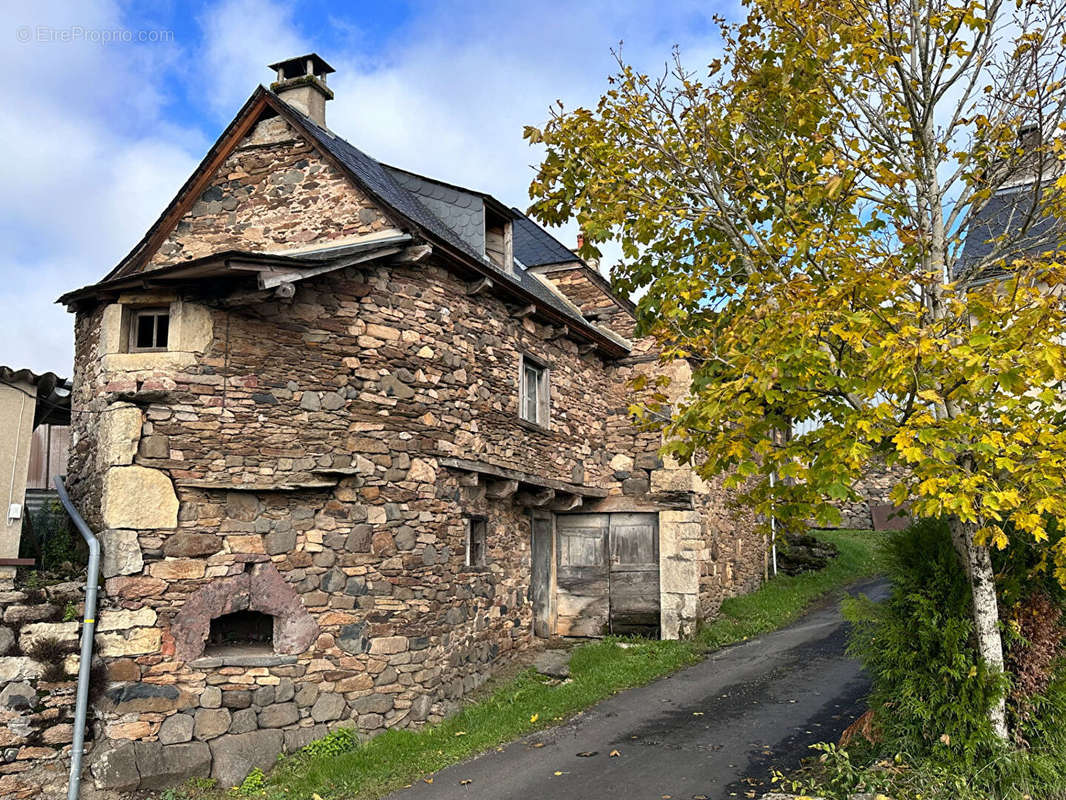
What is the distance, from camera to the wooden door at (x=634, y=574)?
13.0 meters

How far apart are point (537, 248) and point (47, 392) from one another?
9126 millimetres

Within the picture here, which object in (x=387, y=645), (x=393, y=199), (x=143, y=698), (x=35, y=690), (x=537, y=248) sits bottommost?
(x=143, y=698)

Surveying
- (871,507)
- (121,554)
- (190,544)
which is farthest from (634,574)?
(871,507)

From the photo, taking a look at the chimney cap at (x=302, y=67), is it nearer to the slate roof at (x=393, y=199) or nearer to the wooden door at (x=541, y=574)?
the slate roof at (x=393, y=199)

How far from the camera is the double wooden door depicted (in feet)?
42.8

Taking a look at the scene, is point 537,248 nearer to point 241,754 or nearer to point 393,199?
point 393,199

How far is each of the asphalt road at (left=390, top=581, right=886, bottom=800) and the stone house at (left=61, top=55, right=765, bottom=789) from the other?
145cm

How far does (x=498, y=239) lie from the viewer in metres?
11.9

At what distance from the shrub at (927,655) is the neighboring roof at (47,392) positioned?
7.49 meters

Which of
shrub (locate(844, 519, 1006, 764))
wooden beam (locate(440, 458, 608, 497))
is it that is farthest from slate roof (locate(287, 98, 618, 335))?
shrub (locate(844, 519, 1006, 764))

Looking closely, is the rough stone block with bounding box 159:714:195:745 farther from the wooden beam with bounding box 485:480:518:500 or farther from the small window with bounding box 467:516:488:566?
the wooden beam with bounding box 485:480:518:500

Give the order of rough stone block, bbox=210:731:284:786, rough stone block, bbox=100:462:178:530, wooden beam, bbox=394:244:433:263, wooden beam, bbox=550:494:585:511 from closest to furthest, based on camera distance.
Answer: rough stone block, bbox=210:731:284:786, rough stone block, bbox=100:462:178:530, wooden beam, bbox=394:244:433:263, wooden beam, bbox=550:494:585:511

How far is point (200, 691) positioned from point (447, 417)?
3727 millimetres

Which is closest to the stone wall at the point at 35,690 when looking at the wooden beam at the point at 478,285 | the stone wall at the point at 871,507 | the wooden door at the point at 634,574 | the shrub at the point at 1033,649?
the wooden beam at the point at 478,285
